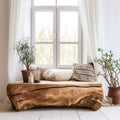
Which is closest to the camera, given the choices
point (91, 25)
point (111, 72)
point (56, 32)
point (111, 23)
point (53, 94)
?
point (53, 94)

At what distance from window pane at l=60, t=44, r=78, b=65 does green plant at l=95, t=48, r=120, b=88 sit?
0.72 meters

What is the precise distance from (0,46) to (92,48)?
1955 mm

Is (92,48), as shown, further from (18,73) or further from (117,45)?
(18,73)

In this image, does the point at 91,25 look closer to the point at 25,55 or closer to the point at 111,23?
the point at 111,23

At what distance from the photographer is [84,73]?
4863mm

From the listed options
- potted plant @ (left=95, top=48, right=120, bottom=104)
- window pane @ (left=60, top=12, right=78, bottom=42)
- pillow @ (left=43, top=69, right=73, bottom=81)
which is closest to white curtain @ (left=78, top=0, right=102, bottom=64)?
potted plant @ (left=95, top=48, right=120, bottom=104)

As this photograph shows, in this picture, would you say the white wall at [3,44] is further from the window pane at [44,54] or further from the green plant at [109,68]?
the green plant at [109,68]

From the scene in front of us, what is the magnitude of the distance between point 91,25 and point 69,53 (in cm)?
88

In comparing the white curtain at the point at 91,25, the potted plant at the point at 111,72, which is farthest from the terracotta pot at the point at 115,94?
the white curtain at the point at 91,25

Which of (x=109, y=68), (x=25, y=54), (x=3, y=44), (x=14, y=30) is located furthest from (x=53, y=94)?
(x=3, y=44)

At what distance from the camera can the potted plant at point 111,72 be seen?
15.5 ft

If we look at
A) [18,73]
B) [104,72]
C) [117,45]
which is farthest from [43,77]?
[117,45]

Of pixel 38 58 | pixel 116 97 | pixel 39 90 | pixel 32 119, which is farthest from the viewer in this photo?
pixel 38 58

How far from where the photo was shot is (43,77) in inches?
200
